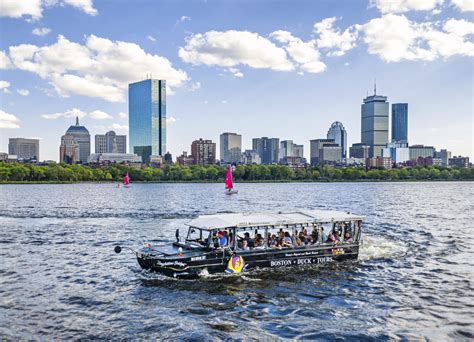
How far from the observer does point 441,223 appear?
6444cm

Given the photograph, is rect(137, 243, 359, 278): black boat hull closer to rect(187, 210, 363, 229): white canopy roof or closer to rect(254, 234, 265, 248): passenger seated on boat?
rect(254, 234, 265, 248): passenger seated on boat

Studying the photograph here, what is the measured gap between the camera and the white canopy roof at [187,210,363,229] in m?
31.5

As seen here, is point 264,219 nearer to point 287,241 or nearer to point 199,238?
point 287,241

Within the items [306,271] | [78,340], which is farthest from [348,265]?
[78,340]

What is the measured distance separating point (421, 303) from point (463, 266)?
472 inches

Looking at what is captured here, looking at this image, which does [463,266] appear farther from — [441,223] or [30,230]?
[30,230]

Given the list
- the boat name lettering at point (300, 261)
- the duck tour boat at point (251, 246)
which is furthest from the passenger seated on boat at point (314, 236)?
the boat name lettering at point (300, 261)

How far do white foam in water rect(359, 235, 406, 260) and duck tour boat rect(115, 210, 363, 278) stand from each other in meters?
3.58

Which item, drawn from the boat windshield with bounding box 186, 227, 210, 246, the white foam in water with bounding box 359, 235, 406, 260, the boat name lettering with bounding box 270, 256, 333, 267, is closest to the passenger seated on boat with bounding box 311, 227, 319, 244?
the boat name lettering with bounding box 270, 256, 333, 267

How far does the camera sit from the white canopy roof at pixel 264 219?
31.5m

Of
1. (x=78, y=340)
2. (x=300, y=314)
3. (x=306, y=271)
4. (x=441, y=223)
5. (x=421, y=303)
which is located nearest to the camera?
(x=78, y=340)

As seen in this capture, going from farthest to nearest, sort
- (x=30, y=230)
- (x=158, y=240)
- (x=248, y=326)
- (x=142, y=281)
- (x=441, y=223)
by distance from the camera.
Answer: (x=441, y=223)
(x=30, y=230)
(x=158, y=240)
(x=142, y=281)
(x=248, y=326)

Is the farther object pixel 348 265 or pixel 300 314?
pixel 348 265

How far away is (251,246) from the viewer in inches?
1267
